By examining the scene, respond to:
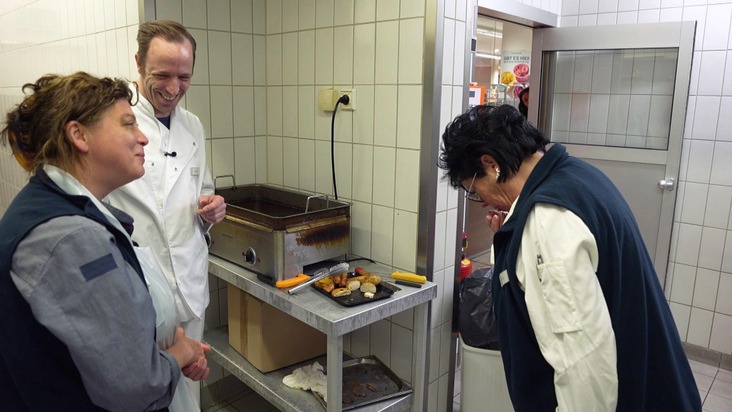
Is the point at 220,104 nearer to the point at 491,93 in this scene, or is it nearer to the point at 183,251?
the point at 183,251

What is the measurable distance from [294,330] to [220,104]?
A: 111 cm

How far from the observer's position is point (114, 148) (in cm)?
105

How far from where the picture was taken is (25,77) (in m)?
3.66

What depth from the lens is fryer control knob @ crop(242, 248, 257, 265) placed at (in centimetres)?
197

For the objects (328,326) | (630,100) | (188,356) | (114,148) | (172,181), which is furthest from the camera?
(630,100)

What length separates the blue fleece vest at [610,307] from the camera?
3.68 ft

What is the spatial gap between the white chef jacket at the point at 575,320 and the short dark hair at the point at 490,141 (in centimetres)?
22

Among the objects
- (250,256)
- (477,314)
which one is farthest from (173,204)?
(477,314)

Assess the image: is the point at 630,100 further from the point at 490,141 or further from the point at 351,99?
the point at 490,141

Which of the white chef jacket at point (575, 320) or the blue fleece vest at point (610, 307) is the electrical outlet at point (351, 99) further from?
the white chef jacket at point (575, 320)

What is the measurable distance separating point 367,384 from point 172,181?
3.45 ft

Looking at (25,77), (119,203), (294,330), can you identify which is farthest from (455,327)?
(25,77)

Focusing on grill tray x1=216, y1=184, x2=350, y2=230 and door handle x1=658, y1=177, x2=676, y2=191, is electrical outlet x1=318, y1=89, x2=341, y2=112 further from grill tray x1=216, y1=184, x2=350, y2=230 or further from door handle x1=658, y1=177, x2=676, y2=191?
door handle x1=658, y1=177, x2=676, y2=191

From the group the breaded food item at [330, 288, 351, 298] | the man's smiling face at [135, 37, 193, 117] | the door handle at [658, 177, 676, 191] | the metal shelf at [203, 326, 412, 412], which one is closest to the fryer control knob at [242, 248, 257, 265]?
the breaded food item at [330, 288, 351, 298]
